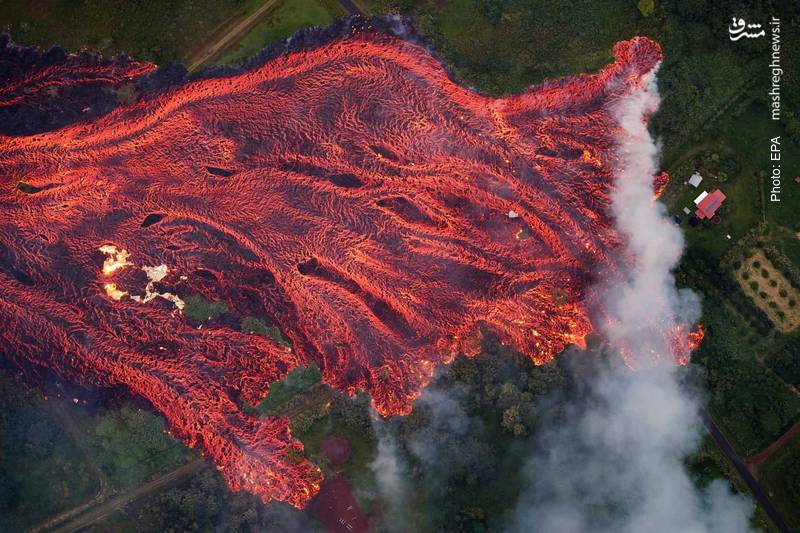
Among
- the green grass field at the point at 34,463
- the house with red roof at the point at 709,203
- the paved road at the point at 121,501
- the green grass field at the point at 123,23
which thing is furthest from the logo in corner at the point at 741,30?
the green grass field at the point at 34,463

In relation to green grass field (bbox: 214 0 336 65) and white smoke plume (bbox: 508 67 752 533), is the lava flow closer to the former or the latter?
white smoke plume (bbox: 508 67 752 533)

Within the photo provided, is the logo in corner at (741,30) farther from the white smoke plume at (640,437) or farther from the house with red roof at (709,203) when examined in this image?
the house with red roof at (709,203)

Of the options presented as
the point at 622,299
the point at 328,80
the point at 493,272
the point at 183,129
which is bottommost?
the point at 622,299

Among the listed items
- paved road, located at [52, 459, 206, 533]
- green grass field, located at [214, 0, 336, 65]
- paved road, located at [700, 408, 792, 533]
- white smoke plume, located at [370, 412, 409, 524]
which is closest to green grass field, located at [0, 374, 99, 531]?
paved road, located at [52, 459, 206, 533]

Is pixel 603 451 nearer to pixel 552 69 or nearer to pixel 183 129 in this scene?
pixel 552 69

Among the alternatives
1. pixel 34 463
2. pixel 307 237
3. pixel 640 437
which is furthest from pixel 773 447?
pixel 34 463

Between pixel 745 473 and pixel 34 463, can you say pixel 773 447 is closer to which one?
pixel 745 473

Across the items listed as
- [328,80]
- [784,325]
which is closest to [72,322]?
[328,80]
